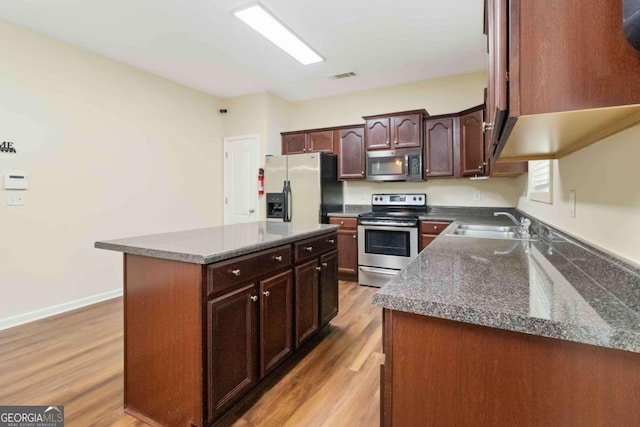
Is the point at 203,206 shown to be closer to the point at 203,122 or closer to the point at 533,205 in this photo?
the point at 203,122

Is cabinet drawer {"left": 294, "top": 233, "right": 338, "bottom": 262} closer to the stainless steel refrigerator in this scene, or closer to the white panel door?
the stainless steel refrigerator

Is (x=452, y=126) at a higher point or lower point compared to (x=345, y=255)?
higher

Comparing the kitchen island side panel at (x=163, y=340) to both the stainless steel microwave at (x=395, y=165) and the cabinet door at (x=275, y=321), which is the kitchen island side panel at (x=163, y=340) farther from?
the stainless steel microwave at (x=395, y=165)

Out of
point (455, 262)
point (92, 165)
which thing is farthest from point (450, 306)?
point (92, 165)

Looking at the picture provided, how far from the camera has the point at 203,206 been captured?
193 inches

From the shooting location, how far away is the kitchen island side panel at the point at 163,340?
1481 mm

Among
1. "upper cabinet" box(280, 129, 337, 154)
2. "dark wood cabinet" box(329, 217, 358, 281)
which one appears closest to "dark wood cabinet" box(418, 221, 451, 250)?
"dark wood cabinet" box(329, 217, 358, 281)

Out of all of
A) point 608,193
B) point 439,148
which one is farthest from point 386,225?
point 608,193

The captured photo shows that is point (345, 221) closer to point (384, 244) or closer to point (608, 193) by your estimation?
point (384, 244)

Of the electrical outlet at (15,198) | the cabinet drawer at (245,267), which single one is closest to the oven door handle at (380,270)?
the cabinet drawer at (245,267)

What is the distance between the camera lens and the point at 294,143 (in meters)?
5.00

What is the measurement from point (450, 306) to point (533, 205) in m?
2.42

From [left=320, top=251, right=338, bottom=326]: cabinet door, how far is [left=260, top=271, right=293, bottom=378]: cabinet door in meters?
0.47

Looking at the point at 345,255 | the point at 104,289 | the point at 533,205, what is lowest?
the point at 104,289
